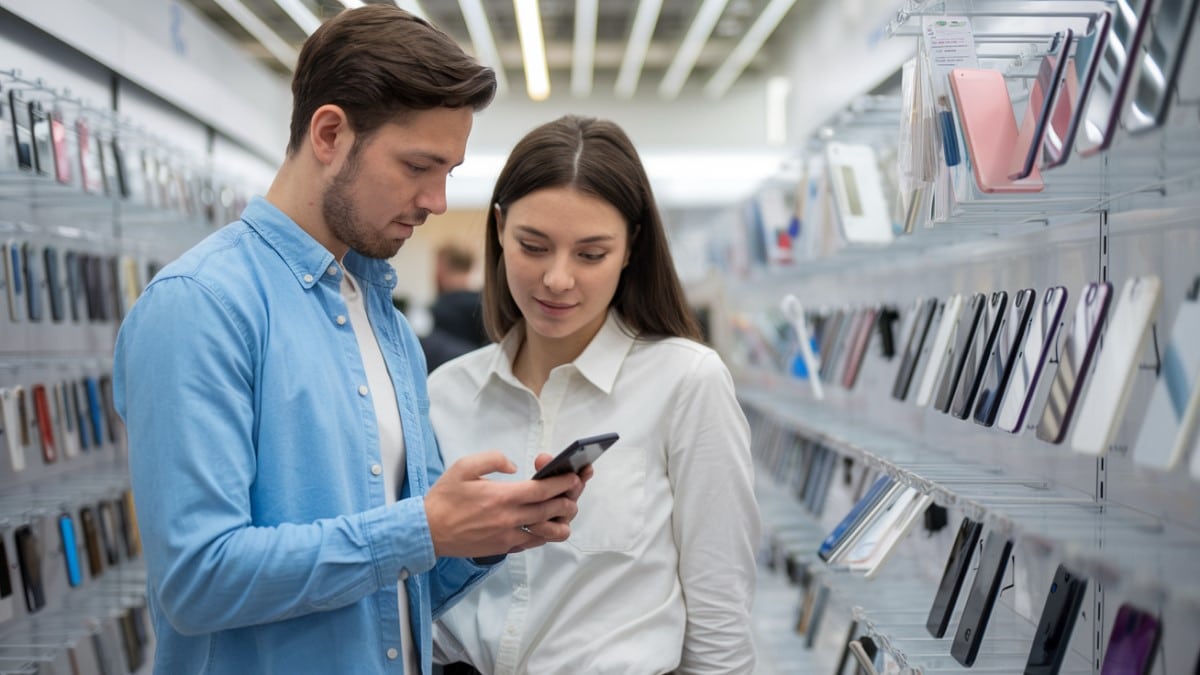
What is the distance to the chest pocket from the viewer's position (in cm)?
182

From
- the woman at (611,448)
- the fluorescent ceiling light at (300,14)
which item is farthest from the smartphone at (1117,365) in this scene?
the fluorescent ceiling light at (300,14)

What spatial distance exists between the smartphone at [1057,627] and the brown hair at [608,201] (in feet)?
2.61

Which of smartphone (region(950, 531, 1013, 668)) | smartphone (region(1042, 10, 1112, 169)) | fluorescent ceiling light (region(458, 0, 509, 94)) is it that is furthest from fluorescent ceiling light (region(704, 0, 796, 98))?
smartphone (region(950, 531, 1013, 668))

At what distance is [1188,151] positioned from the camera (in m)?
1.38

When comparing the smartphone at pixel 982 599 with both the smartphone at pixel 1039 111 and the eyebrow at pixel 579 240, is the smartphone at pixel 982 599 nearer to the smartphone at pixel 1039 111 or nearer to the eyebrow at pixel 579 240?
the smartphone at pixel 1039 111

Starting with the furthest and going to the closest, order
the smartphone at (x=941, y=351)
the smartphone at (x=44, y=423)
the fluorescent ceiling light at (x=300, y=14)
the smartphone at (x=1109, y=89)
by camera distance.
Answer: the smartphone at (x=44, y=423) → the smartphone at (x=941, y=351) → the fluorescent ceiling light at (x=300, y=14) → the smartphone at (x=1109, y=89)

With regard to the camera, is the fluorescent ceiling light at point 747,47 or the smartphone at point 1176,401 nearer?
the smartphone at point 1176,401

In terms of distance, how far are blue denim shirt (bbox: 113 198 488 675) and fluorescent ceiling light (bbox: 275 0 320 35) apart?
545 millimetres

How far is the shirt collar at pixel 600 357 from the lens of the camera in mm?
1934

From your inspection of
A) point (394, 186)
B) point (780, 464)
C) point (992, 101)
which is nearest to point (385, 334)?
point (394, 186)

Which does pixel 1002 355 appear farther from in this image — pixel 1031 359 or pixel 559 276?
pixel 559 276

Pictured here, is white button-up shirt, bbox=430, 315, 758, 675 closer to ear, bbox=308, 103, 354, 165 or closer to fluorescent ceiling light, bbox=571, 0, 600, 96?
ear, bbox=308, 103, 354, 165

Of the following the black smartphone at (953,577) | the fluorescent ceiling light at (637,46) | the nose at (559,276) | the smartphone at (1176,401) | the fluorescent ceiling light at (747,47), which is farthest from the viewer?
the fluorescent ceiling light at (747,47)

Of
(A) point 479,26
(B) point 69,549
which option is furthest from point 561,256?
(A) point 479,26
